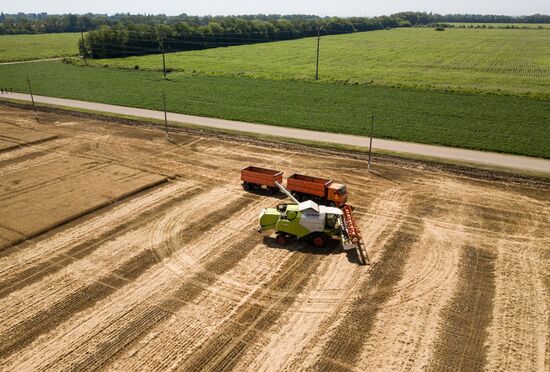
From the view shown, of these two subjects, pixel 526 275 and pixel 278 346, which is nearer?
pixel 278 346

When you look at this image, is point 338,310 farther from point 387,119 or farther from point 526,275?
point 387,119

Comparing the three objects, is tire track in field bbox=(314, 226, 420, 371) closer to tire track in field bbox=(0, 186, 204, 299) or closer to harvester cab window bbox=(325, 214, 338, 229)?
harvester cab window bbox=(325, 214, 338, 229)

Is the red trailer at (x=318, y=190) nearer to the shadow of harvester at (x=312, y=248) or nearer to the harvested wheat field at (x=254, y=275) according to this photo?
the harvested wheat field at (x=254, y=275)

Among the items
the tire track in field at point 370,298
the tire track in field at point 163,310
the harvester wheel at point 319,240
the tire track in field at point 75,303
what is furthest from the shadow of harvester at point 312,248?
the tire track in field at point 75,303

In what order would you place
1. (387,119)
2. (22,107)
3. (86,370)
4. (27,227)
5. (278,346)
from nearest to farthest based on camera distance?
(86,370)
(278,346)
(27,227)
(387,119)
(22,107)

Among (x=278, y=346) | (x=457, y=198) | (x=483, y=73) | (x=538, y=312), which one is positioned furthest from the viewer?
(x=483, y=73)

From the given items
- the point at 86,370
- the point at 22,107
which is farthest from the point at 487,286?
the point at 22,107
